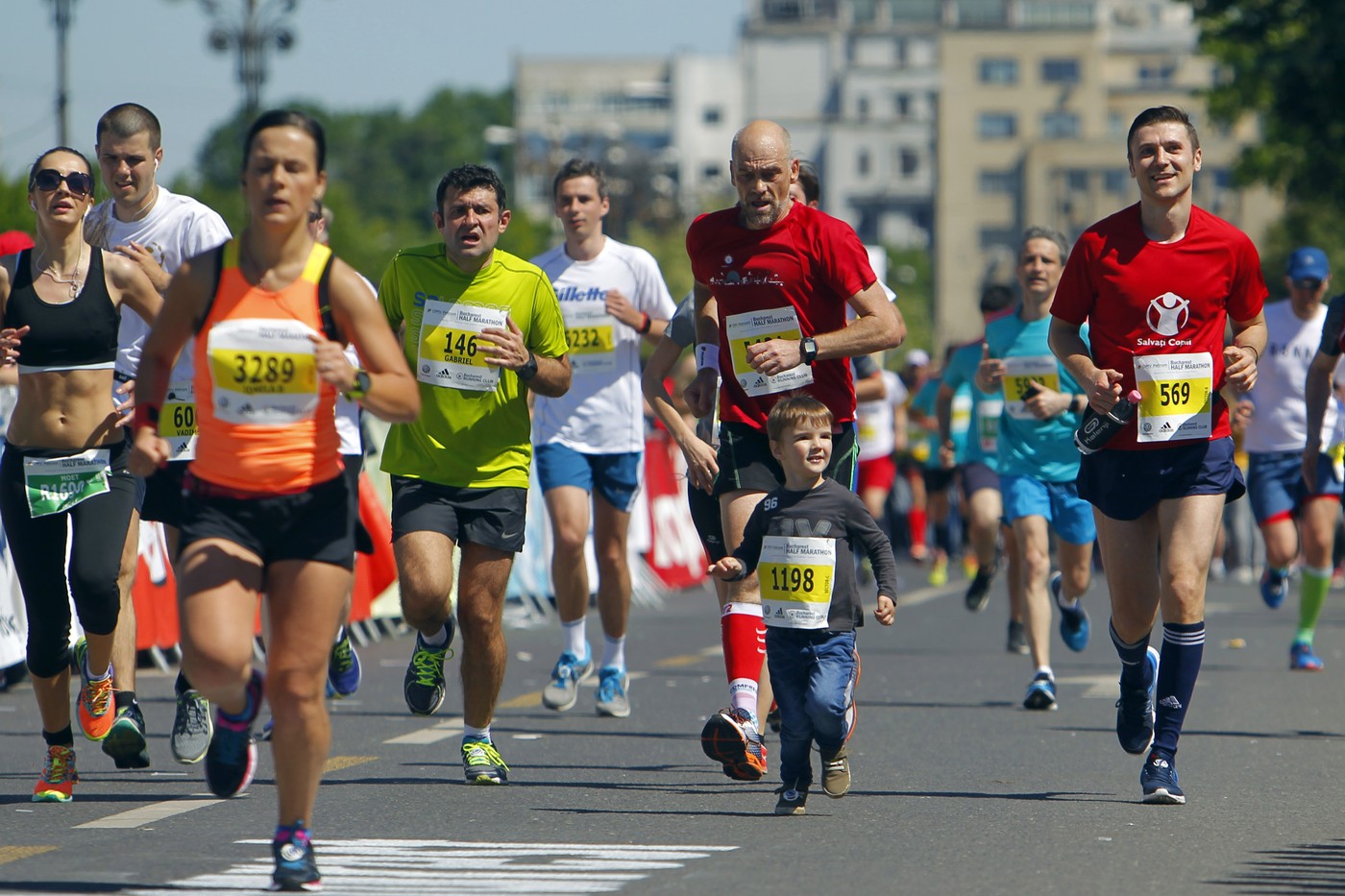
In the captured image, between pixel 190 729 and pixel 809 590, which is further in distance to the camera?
pixel 190 729

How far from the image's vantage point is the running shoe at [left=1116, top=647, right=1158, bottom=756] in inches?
322

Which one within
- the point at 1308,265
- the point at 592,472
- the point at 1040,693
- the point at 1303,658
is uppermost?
the point at 1308,265

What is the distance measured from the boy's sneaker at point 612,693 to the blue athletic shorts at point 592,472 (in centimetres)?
78

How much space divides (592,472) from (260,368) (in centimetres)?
526

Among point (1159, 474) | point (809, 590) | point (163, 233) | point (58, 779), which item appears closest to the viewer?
point (809, 590)

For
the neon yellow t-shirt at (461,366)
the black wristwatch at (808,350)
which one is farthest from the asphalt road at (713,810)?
the black wristwatch at (808,350)

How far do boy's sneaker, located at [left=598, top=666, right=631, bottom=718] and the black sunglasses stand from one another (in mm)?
3931

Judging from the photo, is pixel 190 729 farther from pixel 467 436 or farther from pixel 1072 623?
pixel 1072 623

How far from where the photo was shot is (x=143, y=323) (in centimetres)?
849

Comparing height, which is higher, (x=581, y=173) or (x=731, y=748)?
(x=581, y=173)

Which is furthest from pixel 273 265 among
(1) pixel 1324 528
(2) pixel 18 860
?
(1) pixel 1324 528

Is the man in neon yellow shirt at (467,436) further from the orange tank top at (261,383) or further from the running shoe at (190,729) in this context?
the orange tank top at (261,383)

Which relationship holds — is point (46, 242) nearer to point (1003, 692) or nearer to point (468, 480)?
point (468, 480)

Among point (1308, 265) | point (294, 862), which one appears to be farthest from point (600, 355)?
point (294, 862)
